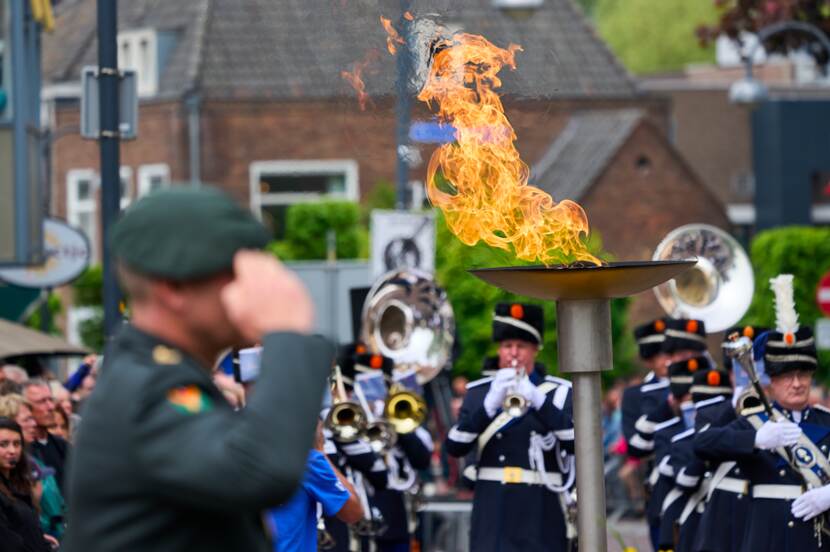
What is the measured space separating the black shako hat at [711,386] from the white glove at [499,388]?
3.88 ft

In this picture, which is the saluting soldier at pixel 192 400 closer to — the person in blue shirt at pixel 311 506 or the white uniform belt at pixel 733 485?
the person in blue shirt at pixel 311 506

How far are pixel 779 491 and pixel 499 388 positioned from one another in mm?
1745

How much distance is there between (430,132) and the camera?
688 centimetres

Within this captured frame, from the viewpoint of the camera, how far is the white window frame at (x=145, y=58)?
43406 mm

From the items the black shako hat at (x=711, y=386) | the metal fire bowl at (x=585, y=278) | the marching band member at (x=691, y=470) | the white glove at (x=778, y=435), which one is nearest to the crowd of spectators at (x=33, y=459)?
the metal fire bowl at (x=585, y=278)

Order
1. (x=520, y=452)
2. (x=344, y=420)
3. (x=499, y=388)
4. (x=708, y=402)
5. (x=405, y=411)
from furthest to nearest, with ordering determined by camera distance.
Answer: (x=405, y=411)
(x=344, y=420)
(x=520, y=452)
(x=708, y=402)
(x=499, y=388)

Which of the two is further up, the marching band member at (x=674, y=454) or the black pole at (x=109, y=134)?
the black pole at (x=109, y=134)

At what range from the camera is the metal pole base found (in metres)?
5.83

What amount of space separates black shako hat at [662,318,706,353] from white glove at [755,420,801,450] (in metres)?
3.42

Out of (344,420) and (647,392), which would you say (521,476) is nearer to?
(344,420)

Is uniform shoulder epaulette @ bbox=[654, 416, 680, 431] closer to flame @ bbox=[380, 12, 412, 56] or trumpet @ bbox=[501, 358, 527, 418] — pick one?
trumpet @ bbox=[501, 358, 527, 418]

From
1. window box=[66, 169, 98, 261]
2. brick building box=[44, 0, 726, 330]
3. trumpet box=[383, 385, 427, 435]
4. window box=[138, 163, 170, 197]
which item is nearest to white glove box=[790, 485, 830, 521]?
trumpet box=[383, 385, 427, 435]

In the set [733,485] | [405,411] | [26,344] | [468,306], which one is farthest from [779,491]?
[468,306]

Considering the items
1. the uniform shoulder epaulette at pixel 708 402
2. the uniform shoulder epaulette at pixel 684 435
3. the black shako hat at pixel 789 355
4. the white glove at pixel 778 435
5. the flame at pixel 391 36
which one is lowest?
the uniform shoulder epaulette at pixel 684 435
